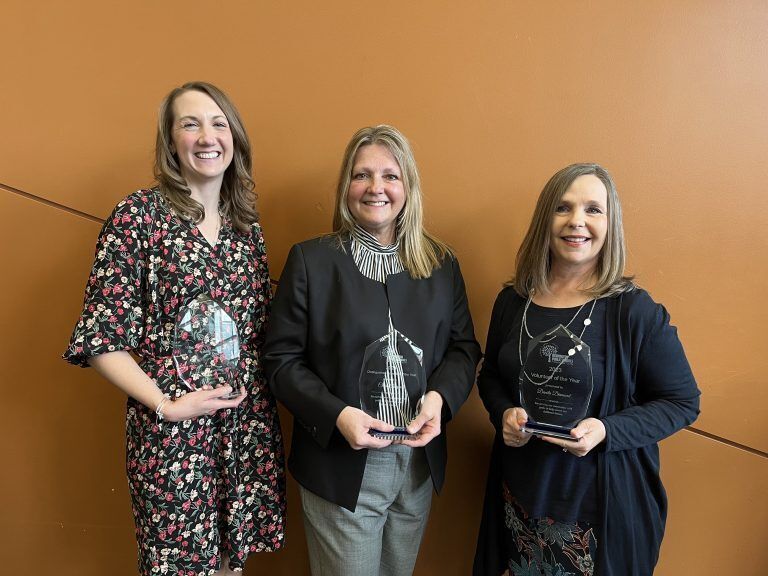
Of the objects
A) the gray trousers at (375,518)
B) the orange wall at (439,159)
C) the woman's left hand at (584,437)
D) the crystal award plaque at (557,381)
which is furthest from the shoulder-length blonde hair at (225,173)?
the woman's left hand at (584,437)

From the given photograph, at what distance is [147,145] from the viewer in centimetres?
189

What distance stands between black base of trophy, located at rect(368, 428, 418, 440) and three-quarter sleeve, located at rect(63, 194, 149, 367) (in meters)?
0.65

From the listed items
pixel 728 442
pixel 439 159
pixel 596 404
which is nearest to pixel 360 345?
pixel 596 404

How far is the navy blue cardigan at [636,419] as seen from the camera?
1.26m

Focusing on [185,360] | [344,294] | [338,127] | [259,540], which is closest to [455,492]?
[259,540]

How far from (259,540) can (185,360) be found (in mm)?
603

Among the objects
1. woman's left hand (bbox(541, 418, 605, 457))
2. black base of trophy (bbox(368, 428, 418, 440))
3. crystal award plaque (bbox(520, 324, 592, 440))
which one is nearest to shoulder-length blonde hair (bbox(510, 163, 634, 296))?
crystal award plaque (bbox(520, 324, 592, 440))

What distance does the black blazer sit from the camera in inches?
54.0

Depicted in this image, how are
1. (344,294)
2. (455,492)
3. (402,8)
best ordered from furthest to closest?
(455,492)
(402,8)
(344,294)

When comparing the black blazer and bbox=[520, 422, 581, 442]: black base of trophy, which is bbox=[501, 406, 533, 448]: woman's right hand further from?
the black blazer

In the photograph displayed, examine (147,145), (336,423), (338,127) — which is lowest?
(336,423)

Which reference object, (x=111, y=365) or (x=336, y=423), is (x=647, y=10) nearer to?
(x=336, y=423)

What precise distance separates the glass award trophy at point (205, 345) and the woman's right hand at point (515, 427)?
714 mm

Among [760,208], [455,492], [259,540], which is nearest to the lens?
[259,540]
